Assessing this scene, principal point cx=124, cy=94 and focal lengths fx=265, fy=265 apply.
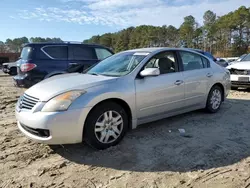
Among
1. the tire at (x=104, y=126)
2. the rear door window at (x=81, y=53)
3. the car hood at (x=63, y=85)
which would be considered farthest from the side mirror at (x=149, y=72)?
the rear door window at (x=81, y=53)

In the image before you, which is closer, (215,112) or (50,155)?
(50,155)

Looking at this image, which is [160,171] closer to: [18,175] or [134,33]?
[18,175]

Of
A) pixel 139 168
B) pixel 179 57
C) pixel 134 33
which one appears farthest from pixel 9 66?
pixel 134 33

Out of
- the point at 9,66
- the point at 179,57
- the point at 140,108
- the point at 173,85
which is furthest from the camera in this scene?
the point at 9,66

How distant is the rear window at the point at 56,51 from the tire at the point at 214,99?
4366 mm

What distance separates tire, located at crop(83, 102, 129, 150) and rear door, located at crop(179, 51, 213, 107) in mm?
1689

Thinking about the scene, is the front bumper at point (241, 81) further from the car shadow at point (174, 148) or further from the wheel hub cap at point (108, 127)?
the wheel hub cap at point (108, 127)

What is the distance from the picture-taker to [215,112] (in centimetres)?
607

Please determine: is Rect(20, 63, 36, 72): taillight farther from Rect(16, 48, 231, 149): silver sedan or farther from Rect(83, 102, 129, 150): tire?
Rect(83, 102, 129, 150): tire

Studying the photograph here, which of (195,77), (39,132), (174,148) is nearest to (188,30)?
(195,77)

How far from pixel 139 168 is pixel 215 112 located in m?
3.33

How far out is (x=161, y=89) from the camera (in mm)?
4586

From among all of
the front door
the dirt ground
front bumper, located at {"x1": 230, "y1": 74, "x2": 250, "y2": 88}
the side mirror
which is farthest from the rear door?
front bumper, located at {"x1": 230, "y1": 74, "x2": 250, "y2": 88}

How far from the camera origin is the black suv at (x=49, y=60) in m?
7.14
